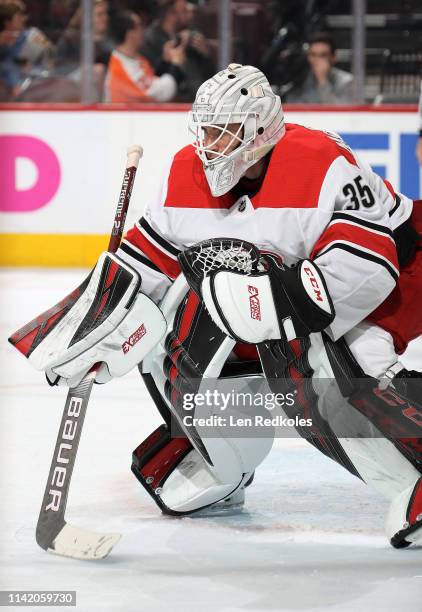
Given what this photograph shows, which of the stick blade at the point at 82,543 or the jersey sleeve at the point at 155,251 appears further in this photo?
the jersey sleeve at the point at 155,251

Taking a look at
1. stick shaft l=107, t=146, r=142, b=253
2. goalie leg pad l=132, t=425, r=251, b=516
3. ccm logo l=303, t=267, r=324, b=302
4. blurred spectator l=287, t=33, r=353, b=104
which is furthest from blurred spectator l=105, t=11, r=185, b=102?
ccm logo l=303, t=267, r=324, b=302

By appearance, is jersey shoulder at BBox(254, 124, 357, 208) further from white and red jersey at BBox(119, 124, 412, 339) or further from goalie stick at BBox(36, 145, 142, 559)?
goalie stick at BBox(36, 145, 142, 559)

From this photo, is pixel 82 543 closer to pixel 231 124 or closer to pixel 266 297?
pixel 266 297

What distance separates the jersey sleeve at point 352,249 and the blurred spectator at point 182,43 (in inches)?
146

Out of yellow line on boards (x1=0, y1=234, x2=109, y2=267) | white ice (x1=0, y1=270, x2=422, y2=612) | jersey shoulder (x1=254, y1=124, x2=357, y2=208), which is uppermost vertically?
jersey shoulder (x1=254, y1=124, x2=357, y2=208)

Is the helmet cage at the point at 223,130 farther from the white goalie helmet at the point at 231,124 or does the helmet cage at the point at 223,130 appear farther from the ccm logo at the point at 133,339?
the ccm logo at the point at 133,339

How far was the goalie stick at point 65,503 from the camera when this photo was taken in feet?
6.31

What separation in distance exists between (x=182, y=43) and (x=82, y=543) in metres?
4.07

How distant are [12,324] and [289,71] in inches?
83.0

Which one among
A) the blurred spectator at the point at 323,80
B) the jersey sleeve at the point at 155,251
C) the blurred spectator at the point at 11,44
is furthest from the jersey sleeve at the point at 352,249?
the blurred spectator at the point at 11,44

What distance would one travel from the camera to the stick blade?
1.90m

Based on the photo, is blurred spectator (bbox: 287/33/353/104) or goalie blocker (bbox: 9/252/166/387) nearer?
goalie blocker (bbox: 9/252/166/387)

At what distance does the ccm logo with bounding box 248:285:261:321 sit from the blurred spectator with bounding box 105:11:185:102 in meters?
3.92

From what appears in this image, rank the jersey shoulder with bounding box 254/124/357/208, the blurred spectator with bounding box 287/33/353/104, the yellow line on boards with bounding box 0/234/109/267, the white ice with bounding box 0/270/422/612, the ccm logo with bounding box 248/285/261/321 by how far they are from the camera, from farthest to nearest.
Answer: the yellow line on boards with bounding box 0/234/109/267
the blurred spectator with bounding box 287/33/353/104
the jersey shoulder with bounding box 254/124/357/208
the ccm logo with bounding box 248/285/261/321
the white ice with bounding box 0/270/422/612
